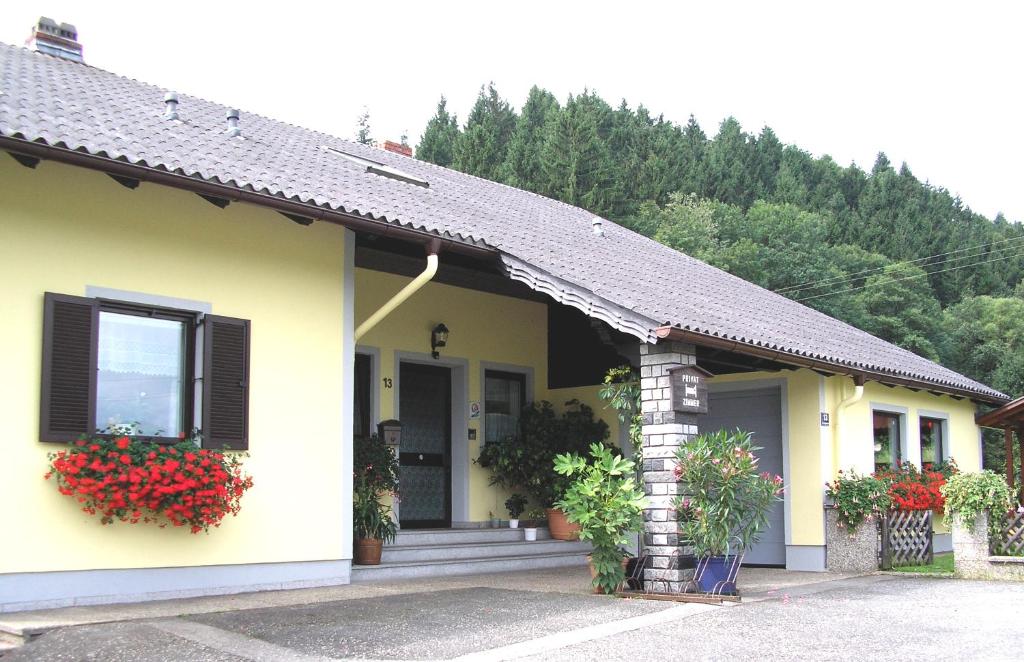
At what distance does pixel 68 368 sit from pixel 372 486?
377 centimetres

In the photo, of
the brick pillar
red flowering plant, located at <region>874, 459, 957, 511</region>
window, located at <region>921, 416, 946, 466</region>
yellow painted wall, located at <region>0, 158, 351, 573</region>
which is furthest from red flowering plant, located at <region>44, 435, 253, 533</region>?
window, located at <region>921, 416, 946, 466</region>

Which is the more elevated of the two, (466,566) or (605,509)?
(605,509)

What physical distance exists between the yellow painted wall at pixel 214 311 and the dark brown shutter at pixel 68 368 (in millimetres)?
80

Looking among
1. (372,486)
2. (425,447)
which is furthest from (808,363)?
(372,486)

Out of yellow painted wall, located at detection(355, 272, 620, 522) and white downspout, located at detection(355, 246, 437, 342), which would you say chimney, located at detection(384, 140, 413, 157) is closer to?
yellow painted wall, located at detection(355, 272, 620, 522)

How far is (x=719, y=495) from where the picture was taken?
28.1 ft

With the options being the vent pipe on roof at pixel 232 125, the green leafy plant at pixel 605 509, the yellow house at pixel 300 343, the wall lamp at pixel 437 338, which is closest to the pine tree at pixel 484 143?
the yellow house at pixel 300 343

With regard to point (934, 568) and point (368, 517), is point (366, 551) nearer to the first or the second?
point (368, 517)

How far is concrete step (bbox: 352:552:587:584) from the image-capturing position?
975 cm

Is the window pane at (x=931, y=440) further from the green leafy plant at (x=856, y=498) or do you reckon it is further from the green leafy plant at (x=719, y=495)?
the green leafy plant at (x=719, y=495)

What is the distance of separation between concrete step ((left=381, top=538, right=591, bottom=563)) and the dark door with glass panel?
3.75 feet

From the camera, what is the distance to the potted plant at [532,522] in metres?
12.4

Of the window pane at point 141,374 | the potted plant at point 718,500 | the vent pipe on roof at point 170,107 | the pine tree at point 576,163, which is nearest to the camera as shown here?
the window pane at point 141,374

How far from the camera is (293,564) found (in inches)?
345
